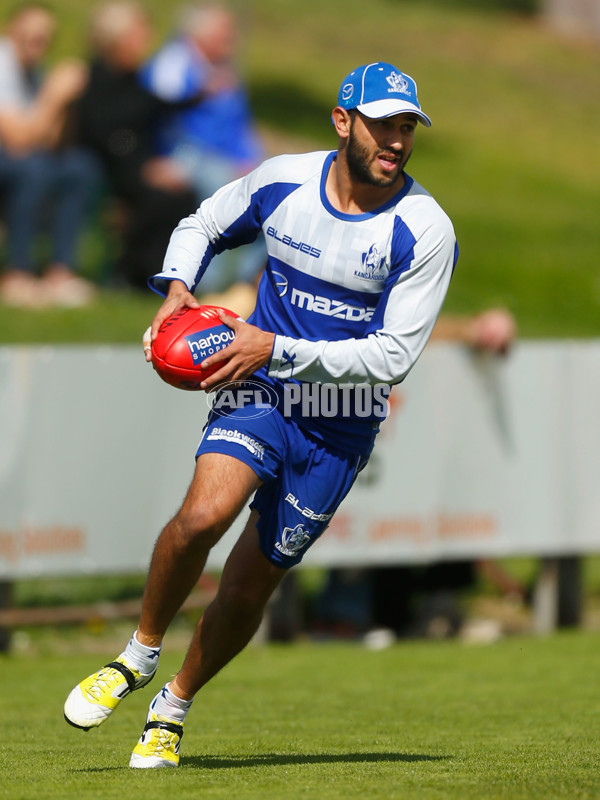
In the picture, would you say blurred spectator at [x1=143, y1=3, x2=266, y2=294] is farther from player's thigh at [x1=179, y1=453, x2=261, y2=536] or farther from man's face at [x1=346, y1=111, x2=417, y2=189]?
player's thigh at [x1=179, y1=453, x2=261, y2=536]

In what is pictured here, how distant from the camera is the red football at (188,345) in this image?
16.6ft

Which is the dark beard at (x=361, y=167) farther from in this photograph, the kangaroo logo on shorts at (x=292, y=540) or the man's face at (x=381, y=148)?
the kangaroo logo on shorts at (x=292, y=540)

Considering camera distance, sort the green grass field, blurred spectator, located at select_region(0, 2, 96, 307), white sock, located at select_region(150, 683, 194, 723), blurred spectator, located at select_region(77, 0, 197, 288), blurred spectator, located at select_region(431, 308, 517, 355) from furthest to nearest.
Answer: blurred spectator, located at select_region(77, 0, 197, 288), blurred spectator, located at select_region(0, 2, 96, 307), blurred spectator, located at select_region(431, 308, 517, 355), white sock, located at select_region(150, 683, 194, 723), the green grass field

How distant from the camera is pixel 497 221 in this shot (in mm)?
20922

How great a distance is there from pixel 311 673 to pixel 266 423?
3651 millimetres

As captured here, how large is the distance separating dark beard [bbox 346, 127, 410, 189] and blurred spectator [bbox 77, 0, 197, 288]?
21.7 ft

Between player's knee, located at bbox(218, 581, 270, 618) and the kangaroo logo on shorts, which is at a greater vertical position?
the kangaroo logo on shorts

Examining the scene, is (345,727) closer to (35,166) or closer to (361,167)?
(361,167)

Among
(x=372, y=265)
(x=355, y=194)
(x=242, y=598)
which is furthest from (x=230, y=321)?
(x=242, y=598)

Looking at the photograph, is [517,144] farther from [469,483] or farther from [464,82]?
[469,483]

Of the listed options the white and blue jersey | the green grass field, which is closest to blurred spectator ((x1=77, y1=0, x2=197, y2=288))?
the green grass field

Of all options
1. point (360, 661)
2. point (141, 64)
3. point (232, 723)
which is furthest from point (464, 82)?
point (232, 723)

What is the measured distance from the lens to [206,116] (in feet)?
39.5

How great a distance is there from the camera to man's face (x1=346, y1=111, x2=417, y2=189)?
5211 millimetres
